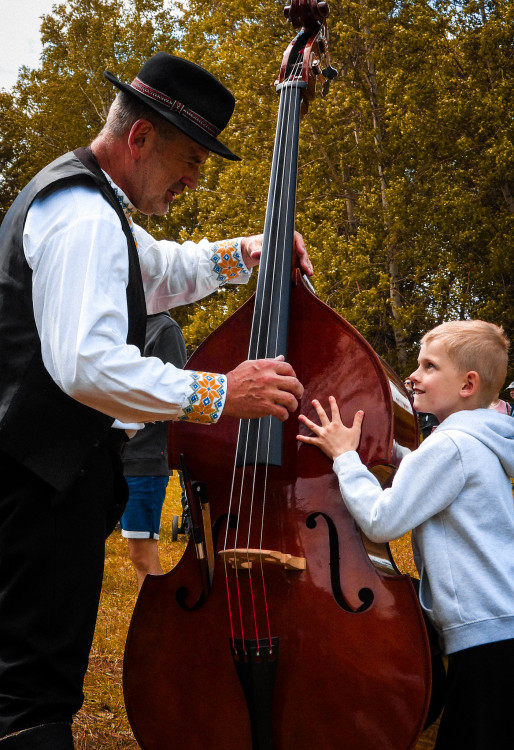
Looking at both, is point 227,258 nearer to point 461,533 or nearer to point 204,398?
point 204,398

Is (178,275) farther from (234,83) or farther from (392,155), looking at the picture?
(234,83)

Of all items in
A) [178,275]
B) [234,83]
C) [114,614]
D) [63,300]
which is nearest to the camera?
[63,300]

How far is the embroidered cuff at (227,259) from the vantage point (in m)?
2.62

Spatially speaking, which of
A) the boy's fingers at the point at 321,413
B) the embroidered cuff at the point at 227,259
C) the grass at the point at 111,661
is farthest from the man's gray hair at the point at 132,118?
the grass at the point at 111,661

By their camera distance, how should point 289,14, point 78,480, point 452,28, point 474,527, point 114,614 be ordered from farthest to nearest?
point 452,28
point 114,614
point 289,14
point 474,527
point 78,480

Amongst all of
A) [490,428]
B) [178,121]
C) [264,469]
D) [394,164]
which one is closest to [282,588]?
[264,469]

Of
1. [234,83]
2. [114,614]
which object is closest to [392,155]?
[234,83]

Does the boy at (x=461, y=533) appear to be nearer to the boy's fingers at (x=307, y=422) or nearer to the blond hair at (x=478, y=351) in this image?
the boy's fingers at (x=307, y=422)

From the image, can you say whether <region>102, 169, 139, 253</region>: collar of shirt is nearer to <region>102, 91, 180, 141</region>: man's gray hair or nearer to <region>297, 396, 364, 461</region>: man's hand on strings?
<region>102, 91, 180, 141</region>: man's gray hair

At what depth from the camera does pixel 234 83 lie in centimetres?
1574

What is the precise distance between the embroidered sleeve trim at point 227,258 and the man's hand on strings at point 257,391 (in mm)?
904

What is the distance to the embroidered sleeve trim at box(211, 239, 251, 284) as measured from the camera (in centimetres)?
262

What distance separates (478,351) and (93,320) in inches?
45.9

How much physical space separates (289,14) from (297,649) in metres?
2.29
